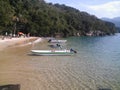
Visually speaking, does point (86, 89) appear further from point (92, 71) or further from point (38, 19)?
point (38, 19)

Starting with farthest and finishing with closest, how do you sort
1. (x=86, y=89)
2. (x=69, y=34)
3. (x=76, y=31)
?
1. (x=76, y=31)
2. (x=69, y=34)
3. (x=86, y=89)

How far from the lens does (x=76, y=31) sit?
191 m

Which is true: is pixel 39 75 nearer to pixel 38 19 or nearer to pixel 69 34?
pixel 38 19

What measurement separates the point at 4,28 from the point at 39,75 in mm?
70692

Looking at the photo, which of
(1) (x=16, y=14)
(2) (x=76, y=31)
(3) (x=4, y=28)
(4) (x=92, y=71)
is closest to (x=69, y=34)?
(2) (x=76, y=31)

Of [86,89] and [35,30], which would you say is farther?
[35,30]

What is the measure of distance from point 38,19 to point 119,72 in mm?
101040

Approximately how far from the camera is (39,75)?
30.2 metres

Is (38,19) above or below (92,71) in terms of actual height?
above

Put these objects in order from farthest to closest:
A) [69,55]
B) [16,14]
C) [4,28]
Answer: [16,14]
[4,28]
[69,55]

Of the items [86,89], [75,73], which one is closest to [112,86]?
[86,89]

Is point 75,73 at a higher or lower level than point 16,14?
lower

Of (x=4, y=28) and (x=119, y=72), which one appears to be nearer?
(x=119, y=72)

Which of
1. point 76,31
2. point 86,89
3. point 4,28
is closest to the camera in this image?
point 86,89
